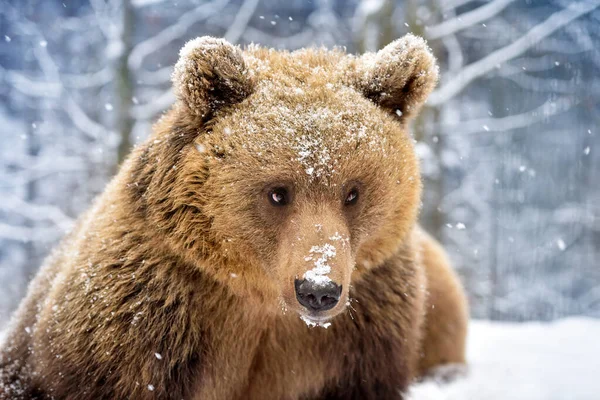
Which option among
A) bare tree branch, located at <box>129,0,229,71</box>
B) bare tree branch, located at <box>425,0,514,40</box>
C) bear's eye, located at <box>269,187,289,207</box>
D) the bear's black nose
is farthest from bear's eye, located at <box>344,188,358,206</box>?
bare tree branch, located at <box>129,0,229,71</box>

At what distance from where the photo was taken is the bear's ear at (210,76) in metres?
2.91

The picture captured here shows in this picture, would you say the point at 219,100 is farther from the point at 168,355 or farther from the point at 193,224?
the point at 168,355

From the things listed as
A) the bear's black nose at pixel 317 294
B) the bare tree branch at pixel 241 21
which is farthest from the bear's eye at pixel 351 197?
the bare tree branch at pixel 241 21

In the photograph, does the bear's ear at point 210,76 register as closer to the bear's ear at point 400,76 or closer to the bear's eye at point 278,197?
the bear's eye at point 278,197

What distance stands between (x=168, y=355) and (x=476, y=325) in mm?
5213

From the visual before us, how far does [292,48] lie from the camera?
37.0 feet

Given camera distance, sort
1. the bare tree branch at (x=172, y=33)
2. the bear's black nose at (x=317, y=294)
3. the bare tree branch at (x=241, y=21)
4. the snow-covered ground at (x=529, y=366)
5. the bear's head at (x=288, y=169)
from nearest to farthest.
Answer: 1. the bear's black nose at (x=317, y=294)
2. the bear's head at (x=288, y=169)
3. the snow-covered ground at (x=529, y=366)
4. the bare tree branch at (x=172, y=33)
5. the bare tree branch at (x=241, y=21)

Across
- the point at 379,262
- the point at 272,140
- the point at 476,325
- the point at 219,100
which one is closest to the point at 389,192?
the point at 379,262

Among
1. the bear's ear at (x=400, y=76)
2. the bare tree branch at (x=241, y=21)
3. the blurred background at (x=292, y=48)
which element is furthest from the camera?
the bare tree branch at (x=241, y=21)

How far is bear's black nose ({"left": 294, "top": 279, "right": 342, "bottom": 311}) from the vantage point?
8.36 ft

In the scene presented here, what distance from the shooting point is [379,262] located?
330 centimetres

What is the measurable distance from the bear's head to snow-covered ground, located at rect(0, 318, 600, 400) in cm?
142

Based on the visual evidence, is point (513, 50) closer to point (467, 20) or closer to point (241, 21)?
point (467, 20)

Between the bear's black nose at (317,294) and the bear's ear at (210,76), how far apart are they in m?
0.96
